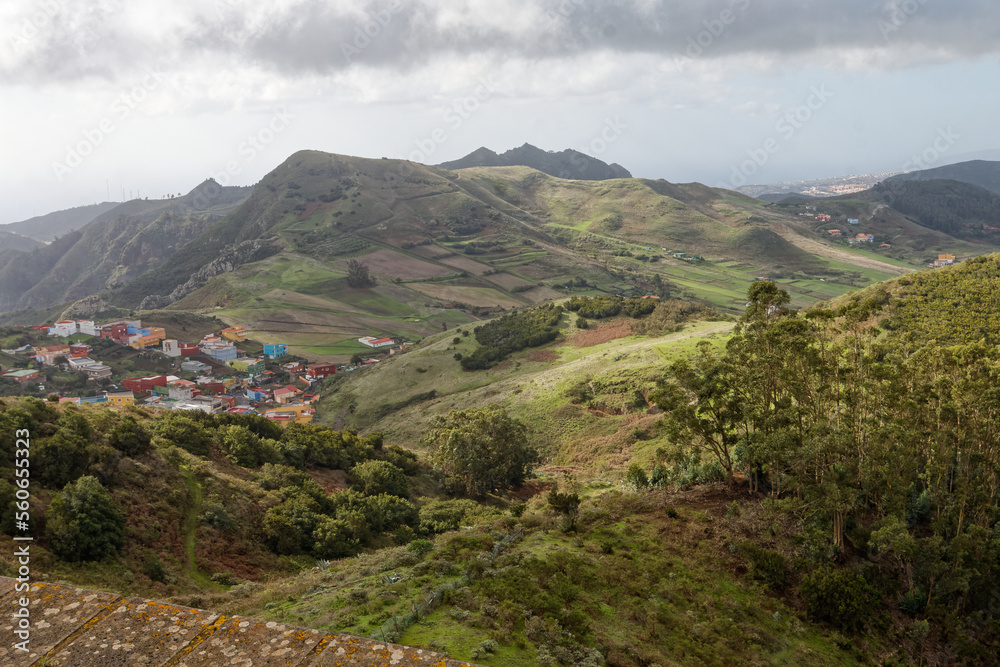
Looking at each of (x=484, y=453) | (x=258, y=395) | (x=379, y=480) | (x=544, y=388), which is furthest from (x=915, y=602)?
(x=258, y=395)

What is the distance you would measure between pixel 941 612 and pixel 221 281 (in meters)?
178

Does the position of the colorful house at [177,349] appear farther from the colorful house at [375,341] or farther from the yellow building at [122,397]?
the colorful house at [375,341]

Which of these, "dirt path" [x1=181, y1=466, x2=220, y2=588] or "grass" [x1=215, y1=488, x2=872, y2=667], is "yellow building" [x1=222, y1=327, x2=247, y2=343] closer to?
"dirt path" [x1=181, y1=466, x2=220, y2=588]

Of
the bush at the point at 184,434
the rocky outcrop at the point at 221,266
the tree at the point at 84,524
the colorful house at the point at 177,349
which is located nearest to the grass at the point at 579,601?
the tree at the point at 84,524

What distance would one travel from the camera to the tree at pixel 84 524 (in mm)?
15406

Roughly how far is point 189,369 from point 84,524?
359 feet

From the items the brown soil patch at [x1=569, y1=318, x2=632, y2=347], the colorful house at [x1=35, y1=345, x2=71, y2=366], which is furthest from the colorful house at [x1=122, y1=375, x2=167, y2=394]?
the brown soil patch at [x1=569, y1=318, x2=632, y2=347]

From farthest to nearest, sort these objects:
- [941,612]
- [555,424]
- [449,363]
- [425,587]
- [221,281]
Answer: [221,281] < [449,363] < [555,424] < [941,612] < [425,587]

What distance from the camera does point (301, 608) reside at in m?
12.5

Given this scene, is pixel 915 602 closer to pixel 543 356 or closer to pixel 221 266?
pixel 543 356

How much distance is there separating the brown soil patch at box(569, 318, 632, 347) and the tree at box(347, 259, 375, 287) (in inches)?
3966

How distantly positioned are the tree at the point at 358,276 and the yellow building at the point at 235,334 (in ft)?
123

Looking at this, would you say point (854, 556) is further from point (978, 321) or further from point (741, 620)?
point (978, 321)

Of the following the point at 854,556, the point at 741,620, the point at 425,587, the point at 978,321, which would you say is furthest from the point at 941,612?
the point at 978,321
